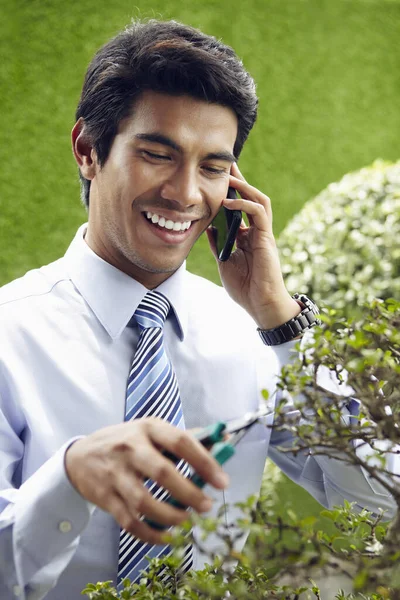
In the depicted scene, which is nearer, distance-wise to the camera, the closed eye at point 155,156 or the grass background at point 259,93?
the closed eye at point 155,156

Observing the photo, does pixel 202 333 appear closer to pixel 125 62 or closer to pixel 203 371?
pixel 203 371

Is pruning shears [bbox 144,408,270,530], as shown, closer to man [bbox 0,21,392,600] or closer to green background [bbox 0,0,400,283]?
man [bbox 0,21,392,600]

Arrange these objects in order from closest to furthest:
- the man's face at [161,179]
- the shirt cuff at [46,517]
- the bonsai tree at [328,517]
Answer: the bonsai tree at [328,517]
the shirt cuff at [46,517]
the man's face at [161,179]

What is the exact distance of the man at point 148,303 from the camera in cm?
161

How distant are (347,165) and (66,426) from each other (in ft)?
13.6

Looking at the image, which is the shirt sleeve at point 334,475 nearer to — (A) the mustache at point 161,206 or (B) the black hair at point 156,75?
(A) the mustache at point 161,206

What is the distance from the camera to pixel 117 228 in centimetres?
176

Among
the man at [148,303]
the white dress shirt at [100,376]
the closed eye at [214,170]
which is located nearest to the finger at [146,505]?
the white dress shirt at [100,376]

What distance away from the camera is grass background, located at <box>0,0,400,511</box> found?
4.48m

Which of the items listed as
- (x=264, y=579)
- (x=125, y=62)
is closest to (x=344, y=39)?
(x=125, y=62)

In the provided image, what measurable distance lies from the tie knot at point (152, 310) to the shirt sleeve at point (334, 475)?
35 cm

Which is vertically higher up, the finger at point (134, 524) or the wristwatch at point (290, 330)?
the wristwatch at point (290, 330)

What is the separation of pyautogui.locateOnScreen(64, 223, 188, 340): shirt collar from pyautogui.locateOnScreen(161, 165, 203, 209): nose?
0.71ft

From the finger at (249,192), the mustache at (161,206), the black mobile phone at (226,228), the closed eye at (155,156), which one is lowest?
the black mobile phone at (226,228)
